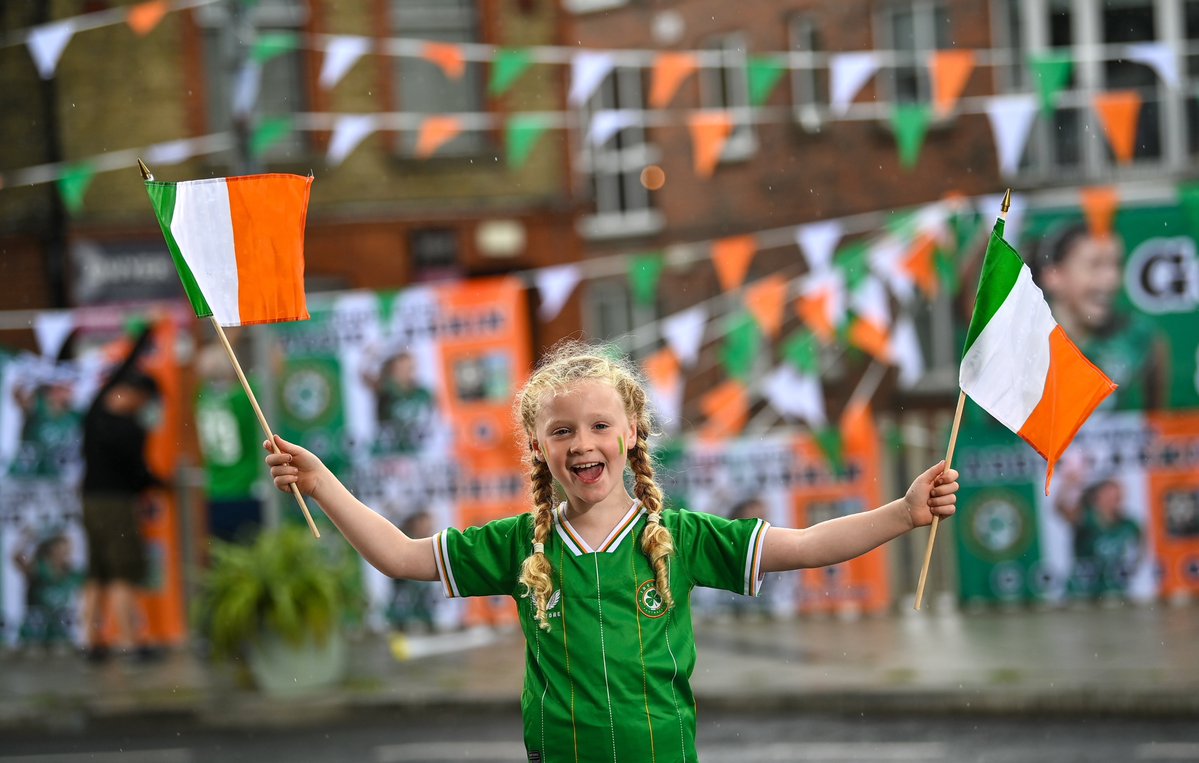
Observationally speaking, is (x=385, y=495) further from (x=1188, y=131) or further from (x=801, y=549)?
(x=1188, y=131)

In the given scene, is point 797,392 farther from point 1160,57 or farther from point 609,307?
point 609,307

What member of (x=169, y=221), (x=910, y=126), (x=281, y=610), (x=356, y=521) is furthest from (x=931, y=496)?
(x=910, y=126)

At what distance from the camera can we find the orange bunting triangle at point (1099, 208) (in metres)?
10.4

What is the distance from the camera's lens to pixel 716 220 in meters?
24.3

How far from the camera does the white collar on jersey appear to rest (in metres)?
3.08

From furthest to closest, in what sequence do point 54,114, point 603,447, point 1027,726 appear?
point 54,114
point 1027,726
point 603,447

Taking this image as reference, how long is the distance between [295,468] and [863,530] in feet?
3.58

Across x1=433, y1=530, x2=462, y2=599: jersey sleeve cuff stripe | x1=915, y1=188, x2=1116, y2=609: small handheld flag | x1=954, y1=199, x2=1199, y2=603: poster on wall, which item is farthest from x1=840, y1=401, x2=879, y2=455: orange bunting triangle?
x1=433, y1=530, x2=462, y2=599: jersey sleeve cuff stripe

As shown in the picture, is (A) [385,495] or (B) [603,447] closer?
(B) [603,447]

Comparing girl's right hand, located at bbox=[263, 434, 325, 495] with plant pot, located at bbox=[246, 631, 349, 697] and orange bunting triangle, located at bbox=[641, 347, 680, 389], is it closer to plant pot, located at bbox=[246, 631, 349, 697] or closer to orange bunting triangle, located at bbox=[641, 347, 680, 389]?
plant pot, located at bbox=[246, 631, 349, 697]

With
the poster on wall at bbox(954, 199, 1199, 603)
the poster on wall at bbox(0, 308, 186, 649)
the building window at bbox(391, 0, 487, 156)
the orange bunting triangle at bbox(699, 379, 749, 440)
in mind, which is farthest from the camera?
the building window at bbox(391, 0, 487, 156)

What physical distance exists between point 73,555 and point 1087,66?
41.3 feet

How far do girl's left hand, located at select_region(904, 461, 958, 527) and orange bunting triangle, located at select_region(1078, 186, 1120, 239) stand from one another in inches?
308

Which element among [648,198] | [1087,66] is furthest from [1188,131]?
[648,198]
